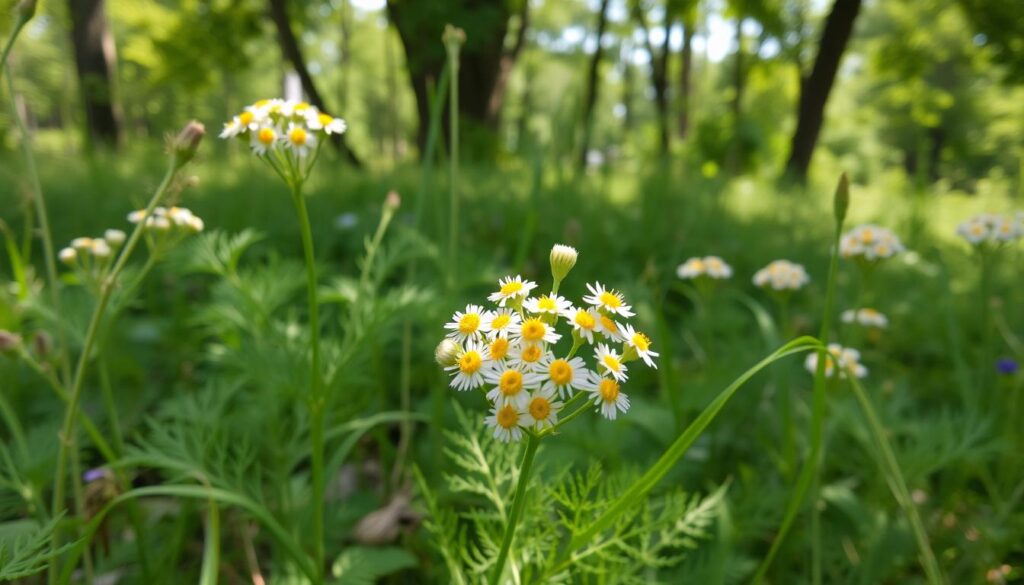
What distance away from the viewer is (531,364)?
1.76ft

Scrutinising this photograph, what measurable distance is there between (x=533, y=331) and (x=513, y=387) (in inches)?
2.3

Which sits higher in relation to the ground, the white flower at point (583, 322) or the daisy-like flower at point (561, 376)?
the white flower at point (583, 322)

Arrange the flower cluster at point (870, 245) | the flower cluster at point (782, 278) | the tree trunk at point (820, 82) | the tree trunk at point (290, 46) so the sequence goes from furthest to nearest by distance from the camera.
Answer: the tree trunk at point (290, 46)
the tree trunk at point (820, 82)
the flower cluster at point (782, 278)
the flower cluster at point (870, 245)

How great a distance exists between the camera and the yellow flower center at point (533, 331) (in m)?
0.54

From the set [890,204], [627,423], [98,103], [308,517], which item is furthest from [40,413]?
[98,103]

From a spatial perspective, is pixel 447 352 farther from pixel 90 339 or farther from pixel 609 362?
pixel 90 339

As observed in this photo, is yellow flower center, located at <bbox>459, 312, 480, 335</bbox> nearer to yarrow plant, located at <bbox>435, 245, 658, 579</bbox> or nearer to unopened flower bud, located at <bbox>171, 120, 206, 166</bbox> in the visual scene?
yarrow plant, located at <bbox>435, 245, 658, 579</bbox>

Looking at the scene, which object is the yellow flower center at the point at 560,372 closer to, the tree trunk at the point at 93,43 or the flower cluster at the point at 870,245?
the flower cluster at the point at 870,245

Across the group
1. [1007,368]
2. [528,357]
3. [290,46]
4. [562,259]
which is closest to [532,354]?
[528,357]

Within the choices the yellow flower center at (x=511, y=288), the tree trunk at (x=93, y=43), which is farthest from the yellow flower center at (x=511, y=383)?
the tree trunk at (x=93, y=43)

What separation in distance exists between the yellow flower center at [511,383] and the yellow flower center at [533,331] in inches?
1.4

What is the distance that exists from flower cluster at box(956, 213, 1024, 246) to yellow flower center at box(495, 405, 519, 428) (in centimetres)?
133

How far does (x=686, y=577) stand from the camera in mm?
932

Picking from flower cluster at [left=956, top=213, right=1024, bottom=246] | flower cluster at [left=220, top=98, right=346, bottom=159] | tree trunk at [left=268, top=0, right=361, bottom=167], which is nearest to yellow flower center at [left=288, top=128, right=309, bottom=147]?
flower cluster at [left=220, top=98, right=346, bottom=159]
